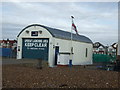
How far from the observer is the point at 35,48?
2783cm

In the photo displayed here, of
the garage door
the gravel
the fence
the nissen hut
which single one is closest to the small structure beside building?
the nissen hut

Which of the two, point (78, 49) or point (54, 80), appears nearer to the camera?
point (54, 80)

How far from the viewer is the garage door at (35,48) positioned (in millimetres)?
26973

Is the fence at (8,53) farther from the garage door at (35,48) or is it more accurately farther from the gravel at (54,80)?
the gravel at (54,80)

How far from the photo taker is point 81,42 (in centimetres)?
3425

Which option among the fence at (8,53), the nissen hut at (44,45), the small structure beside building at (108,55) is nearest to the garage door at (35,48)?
the nissen hut at (44,45)

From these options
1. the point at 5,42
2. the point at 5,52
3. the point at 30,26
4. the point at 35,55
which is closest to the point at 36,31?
the point at 30,26

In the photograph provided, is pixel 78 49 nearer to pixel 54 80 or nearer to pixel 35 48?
pixel 35 48

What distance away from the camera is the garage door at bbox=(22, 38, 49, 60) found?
88.5 feet

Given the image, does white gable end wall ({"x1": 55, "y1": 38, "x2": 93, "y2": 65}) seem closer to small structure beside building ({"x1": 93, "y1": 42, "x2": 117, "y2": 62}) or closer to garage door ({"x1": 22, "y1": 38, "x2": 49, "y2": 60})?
garage door ({"x1": 22, "y1": 38, "x2": 49, "y2": 60})

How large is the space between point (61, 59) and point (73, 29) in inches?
153

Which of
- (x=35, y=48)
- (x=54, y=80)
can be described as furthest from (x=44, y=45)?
(x=54, y=80)

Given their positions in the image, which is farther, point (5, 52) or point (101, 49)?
point (101, 49)

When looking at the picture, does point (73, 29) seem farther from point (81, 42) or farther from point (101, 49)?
point (101, 49)
